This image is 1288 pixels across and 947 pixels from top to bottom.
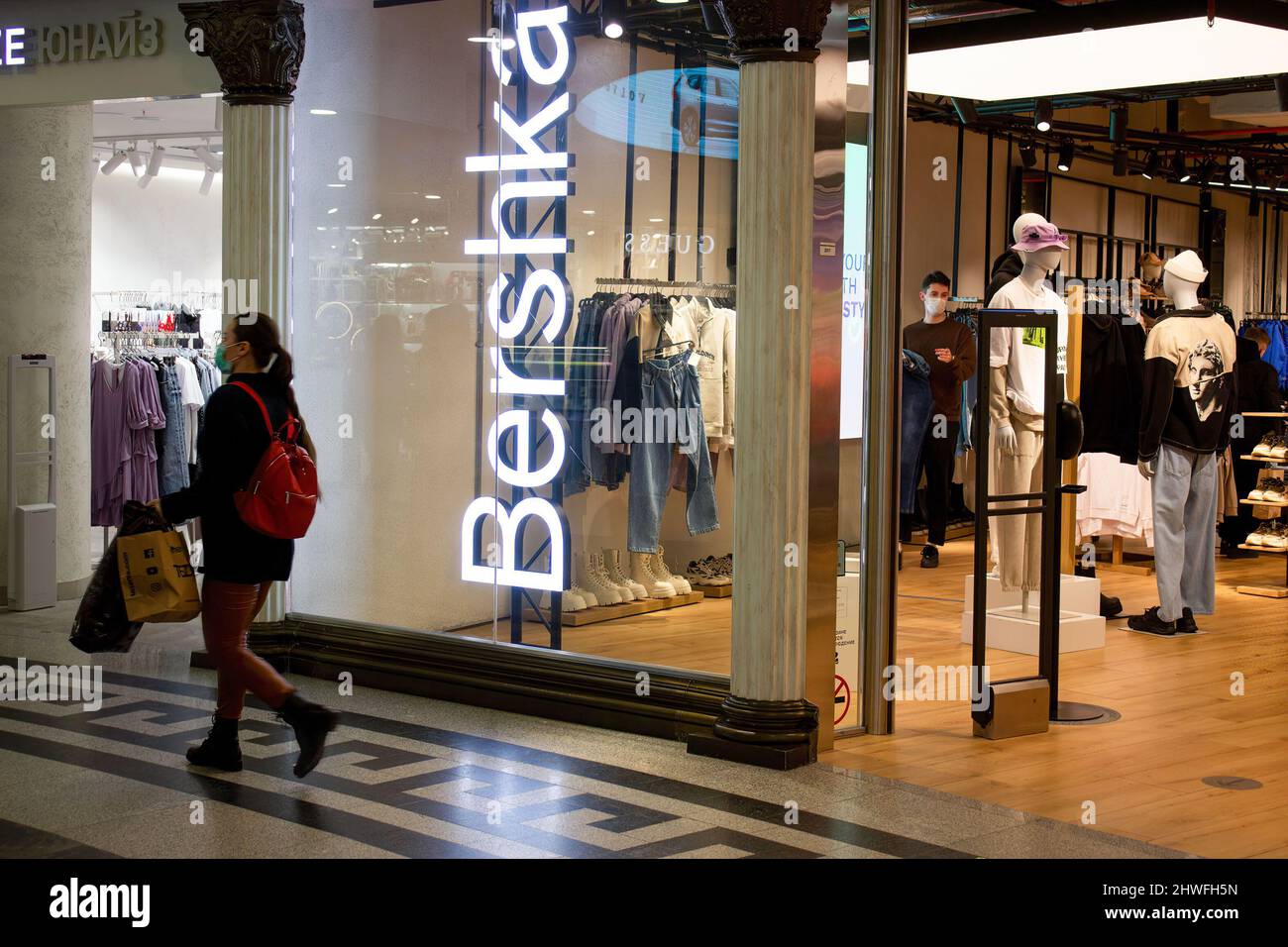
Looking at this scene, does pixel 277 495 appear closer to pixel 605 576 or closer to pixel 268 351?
pixel 268 351

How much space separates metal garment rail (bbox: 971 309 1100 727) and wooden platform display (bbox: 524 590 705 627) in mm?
1095

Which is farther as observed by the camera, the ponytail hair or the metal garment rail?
the metal garment rail

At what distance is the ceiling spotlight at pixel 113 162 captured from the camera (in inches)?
552

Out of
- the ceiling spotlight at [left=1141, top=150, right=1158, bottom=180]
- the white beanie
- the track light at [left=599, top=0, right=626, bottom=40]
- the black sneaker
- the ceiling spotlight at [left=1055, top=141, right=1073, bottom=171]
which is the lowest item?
the black sneaker

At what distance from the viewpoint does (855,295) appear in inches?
220

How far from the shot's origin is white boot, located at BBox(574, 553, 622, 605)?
229 inches

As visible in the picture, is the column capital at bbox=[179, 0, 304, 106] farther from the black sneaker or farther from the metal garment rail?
the black sneaker

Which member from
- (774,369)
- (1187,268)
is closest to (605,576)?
(774,369)

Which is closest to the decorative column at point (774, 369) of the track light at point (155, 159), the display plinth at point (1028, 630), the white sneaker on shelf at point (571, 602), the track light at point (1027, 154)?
the white sneaker on shelf at point (571, 602)

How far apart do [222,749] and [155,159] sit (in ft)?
32.5

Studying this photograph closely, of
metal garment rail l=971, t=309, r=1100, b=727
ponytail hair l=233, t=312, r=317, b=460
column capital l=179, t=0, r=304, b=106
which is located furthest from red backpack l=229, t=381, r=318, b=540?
metal garment rail l=971, t=309, r=1100, b=727

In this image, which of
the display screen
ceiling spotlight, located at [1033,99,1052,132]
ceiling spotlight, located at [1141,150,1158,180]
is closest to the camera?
the display screen

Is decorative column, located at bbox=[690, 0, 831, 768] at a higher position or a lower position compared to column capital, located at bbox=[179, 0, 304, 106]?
lower
